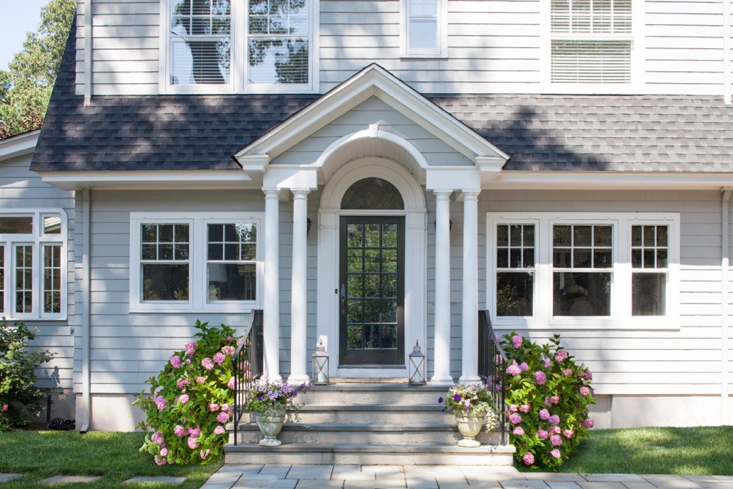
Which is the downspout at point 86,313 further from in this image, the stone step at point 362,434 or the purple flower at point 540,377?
the purple flower at point 540,377

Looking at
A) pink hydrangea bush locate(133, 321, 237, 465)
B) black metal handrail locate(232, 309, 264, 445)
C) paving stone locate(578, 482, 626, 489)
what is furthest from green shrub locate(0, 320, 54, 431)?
paving stone locate(578, 482, 626, 489)

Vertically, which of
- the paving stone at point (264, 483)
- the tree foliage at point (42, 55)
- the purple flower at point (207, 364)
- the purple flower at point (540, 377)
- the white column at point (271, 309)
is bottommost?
the paving stone at point (264, 483)

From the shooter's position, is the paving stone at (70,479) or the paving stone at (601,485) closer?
the paving stone at (601,485)

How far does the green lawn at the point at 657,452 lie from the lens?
6602 millimetres

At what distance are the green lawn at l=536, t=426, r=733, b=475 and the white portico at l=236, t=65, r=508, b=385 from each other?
4.85 ft

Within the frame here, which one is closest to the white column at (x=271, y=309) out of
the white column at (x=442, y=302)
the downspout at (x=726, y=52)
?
the white column at (x=442, y=302)

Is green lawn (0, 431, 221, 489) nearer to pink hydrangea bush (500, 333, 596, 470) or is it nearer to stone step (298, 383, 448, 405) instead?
stone step (298, 383, 448, 405)

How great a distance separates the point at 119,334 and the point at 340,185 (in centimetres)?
340

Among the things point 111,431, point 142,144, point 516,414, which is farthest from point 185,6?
point 516,414

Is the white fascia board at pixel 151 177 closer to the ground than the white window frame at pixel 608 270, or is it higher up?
higher up

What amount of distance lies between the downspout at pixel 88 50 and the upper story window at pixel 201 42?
1.03 meters

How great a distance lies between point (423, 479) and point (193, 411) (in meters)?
2.44

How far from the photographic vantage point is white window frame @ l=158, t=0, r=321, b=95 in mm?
8859

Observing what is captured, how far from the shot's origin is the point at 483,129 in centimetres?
837
